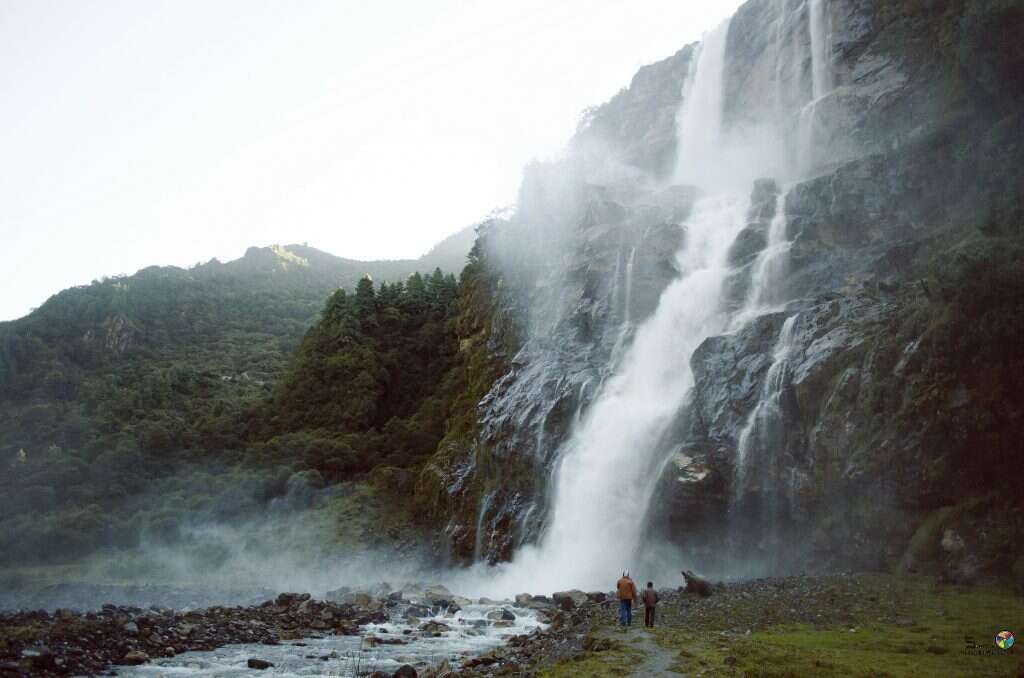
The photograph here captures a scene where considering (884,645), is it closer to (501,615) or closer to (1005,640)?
(1005,640)

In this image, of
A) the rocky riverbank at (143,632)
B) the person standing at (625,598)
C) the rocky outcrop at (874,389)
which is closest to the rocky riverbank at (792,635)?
the person standing at (625,598)

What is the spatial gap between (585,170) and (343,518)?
133 ft

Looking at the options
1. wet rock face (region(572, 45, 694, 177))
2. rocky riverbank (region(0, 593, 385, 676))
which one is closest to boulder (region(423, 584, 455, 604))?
rocky riverbank (region(0, 593, 385, 676))

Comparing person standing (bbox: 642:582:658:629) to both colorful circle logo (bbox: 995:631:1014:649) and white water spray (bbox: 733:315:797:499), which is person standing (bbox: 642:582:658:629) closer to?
colorful circle logo (bbox: 995:631:1014:649)

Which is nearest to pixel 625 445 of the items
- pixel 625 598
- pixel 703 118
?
pixel 625 598

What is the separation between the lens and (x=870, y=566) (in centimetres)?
2558

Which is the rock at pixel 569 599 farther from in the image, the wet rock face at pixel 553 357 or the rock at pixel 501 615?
the wet rock face at pixel 553 357

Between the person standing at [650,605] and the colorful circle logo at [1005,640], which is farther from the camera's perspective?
the person standing at [650,605]

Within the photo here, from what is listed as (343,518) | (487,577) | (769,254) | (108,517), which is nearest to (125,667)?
(487,577)

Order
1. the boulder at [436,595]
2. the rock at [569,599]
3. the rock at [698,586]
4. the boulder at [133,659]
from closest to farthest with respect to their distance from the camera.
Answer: the boulder at [133,659]
the rock at [698,586]
the rock at [569,599]
the boulder at [436,595]

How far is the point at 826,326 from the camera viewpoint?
106 ft

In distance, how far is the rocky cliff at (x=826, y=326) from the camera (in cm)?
2475

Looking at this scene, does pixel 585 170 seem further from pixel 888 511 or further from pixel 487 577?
pixel 888 511

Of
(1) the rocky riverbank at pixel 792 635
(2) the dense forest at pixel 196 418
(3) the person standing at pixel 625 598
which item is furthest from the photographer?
(2) the dense forest at pixel 196 418
